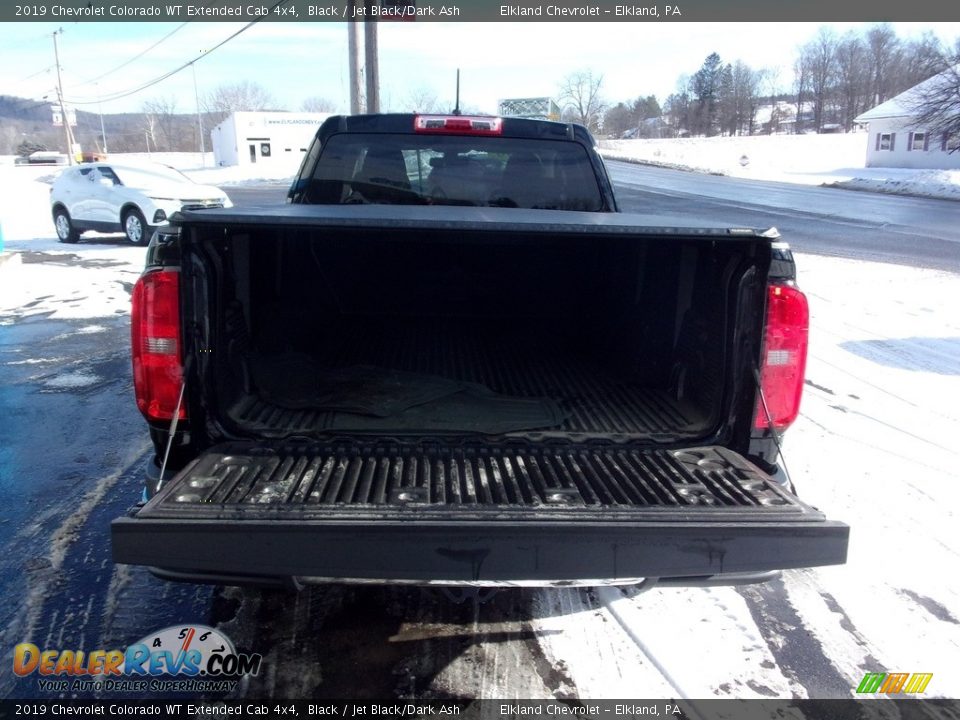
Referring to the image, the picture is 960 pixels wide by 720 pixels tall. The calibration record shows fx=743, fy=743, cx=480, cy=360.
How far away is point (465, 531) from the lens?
2219mm

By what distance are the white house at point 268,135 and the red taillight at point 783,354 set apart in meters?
60.5

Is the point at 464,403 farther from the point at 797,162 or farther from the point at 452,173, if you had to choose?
the point at 797,162

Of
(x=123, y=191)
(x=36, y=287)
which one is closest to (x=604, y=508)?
(x=36, y=287)

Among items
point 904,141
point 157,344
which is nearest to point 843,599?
point 157,344

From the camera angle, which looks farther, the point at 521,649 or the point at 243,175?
the point at 243,175

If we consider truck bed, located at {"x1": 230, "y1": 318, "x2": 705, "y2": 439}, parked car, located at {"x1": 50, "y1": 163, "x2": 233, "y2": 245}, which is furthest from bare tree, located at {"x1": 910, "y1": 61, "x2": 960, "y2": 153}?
truck bed, located at {"x1": 230, "y1": 318, "x2": 705, "y2": 439}

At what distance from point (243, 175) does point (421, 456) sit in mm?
48801

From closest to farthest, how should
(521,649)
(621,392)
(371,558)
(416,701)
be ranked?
(371,558) → (416,701) → (521,649) → (621,392)

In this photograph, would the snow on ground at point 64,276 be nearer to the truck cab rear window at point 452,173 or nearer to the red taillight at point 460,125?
the truck cab rear window at point 452,173

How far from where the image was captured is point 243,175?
47594 mm

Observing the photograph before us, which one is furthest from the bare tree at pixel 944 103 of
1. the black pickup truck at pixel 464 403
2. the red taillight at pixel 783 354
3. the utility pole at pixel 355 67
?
the red taillight at pixel 783 354

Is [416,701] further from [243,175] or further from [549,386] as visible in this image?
[243,175]

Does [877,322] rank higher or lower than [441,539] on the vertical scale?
lower

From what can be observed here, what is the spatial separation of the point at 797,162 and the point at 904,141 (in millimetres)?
7518
